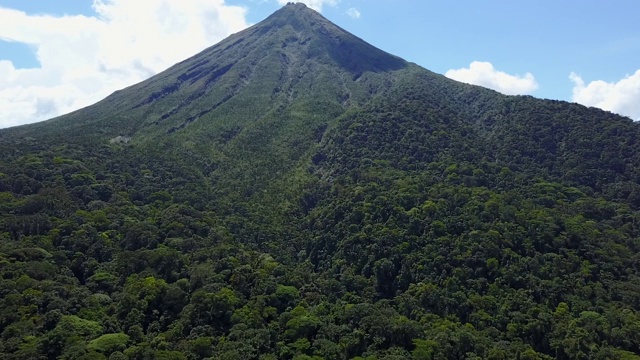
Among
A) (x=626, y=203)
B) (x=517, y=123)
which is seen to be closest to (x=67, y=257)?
(x=626, y=203)

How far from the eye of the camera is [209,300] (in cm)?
3609

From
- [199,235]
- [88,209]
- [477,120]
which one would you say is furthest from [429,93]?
[88,209]

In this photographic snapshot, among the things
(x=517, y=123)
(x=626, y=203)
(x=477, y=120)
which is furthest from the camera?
(x=477, y=120)

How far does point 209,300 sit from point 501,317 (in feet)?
77.5

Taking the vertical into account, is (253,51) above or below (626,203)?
above

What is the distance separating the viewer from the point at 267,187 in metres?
66.0

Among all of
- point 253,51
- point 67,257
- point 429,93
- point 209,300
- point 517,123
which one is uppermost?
point 253,51

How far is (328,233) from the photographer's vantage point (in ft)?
171

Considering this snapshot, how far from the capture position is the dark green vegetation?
1314 inches

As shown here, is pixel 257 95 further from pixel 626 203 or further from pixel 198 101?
pixel 626 203

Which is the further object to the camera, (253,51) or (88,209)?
(253,51)

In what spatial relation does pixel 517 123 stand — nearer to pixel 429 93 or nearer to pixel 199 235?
pixel 429 93

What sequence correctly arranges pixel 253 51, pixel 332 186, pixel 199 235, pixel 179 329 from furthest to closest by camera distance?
pixel 253 51 < pixel 332 186 < pixel 199 235 < pixel 179 329

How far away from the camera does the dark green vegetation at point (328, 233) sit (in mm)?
33375
